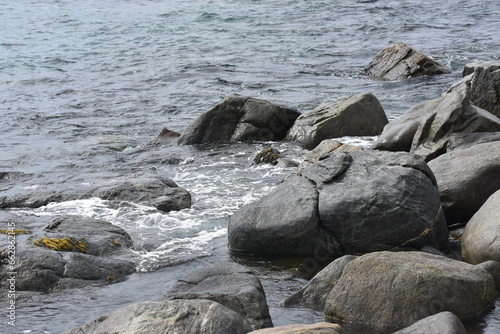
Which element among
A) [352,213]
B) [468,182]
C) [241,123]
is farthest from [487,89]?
[352,213]

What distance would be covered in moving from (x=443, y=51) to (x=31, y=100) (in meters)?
12.3

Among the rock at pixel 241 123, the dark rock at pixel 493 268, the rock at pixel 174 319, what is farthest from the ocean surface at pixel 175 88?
the rock at pixel 174 319

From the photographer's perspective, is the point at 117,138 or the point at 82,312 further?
the point at 117,138

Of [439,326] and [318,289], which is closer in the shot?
[439,326]

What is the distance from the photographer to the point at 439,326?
5387 mm

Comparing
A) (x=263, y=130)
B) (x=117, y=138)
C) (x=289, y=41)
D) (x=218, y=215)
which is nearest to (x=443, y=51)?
(x=289, y=41)

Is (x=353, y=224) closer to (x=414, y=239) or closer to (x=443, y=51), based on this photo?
(x=414, y=239)

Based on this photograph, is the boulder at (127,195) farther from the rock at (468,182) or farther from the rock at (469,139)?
the rock at (469,139)

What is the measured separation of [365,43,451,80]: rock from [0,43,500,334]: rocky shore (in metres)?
5.85

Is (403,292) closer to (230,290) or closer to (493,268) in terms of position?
(493,268)

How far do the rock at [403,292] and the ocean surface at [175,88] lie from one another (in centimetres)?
23

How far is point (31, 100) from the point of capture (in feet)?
63.7

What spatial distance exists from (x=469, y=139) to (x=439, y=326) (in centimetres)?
524

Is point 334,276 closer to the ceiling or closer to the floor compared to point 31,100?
closer to the ceiling
